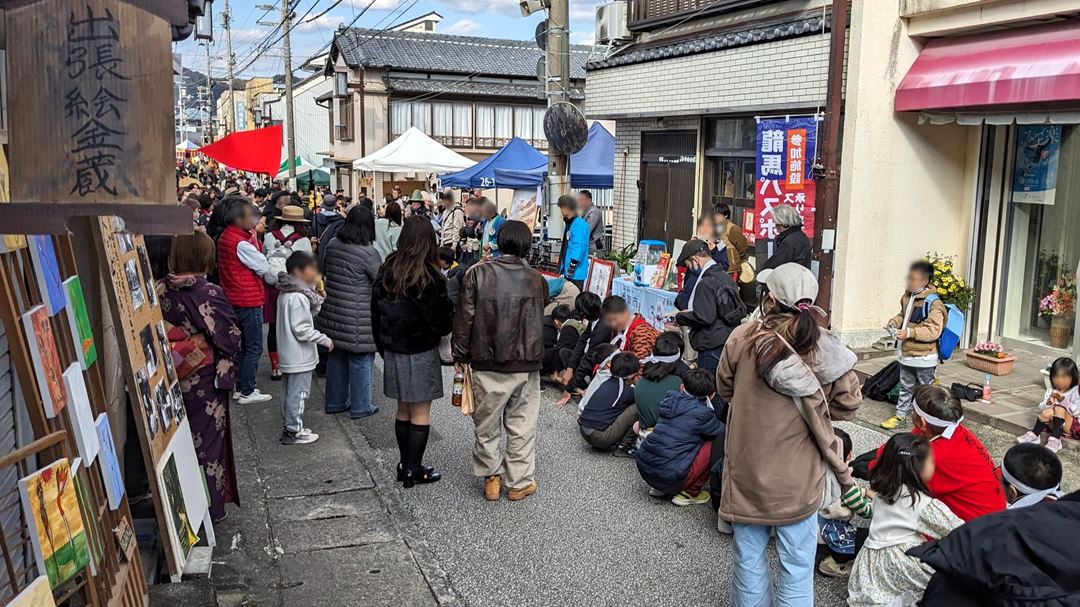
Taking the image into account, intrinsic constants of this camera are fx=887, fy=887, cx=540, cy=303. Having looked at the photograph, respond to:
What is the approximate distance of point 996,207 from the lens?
30.6 feet

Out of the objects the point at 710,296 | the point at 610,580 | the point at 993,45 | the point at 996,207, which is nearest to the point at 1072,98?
the point at 993,45

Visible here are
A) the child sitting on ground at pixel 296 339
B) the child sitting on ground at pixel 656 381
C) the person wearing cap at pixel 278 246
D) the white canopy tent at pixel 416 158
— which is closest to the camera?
the child sitting on ground at pixel 656 381

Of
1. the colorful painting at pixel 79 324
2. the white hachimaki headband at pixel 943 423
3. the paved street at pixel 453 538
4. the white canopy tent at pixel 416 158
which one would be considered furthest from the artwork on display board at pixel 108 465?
the white canopy tent at pixel 416 158

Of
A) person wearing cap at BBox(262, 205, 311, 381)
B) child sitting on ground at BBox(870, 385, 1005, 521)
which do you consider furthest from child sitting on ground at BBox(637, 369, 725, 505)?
person wearing cap at BBox(262, 205, 311, 381)

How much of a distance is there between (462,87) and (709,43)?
2485 centimetres

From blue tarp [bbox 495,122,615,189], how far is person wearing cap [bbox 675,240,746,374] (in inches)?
336

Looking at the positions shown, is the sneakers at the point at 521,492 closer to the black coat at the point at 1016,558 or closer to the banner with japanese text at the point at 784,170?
the black coat at the point at 1016,558

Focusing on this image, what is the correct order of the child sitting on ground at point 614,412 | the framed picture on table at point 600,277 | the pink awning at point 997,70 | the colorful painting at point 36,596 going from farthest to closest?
the framed picture on table at point 600,277 < the pink awning at point 997,70 < the child sitting on ground at point 614,412 < the colorful painting at point 36,596

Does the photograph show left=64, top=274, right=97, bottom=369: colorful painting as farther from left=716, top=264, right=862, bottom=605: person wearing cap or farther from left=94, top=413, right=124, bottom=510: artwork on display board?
left=716, top=264, right=862, bottom=605: person wearing cap

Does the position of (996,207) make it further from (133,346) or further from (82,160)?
(82,160)

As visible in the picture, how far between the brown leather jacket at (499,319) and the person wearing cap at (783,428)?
6.53ft

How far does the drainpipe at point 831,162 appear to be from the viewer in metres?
8.98

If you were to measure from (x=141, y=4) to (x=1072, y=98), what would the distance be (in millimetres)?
7291

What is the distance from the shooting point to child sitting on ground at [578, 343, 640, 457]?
6844 millimetres
